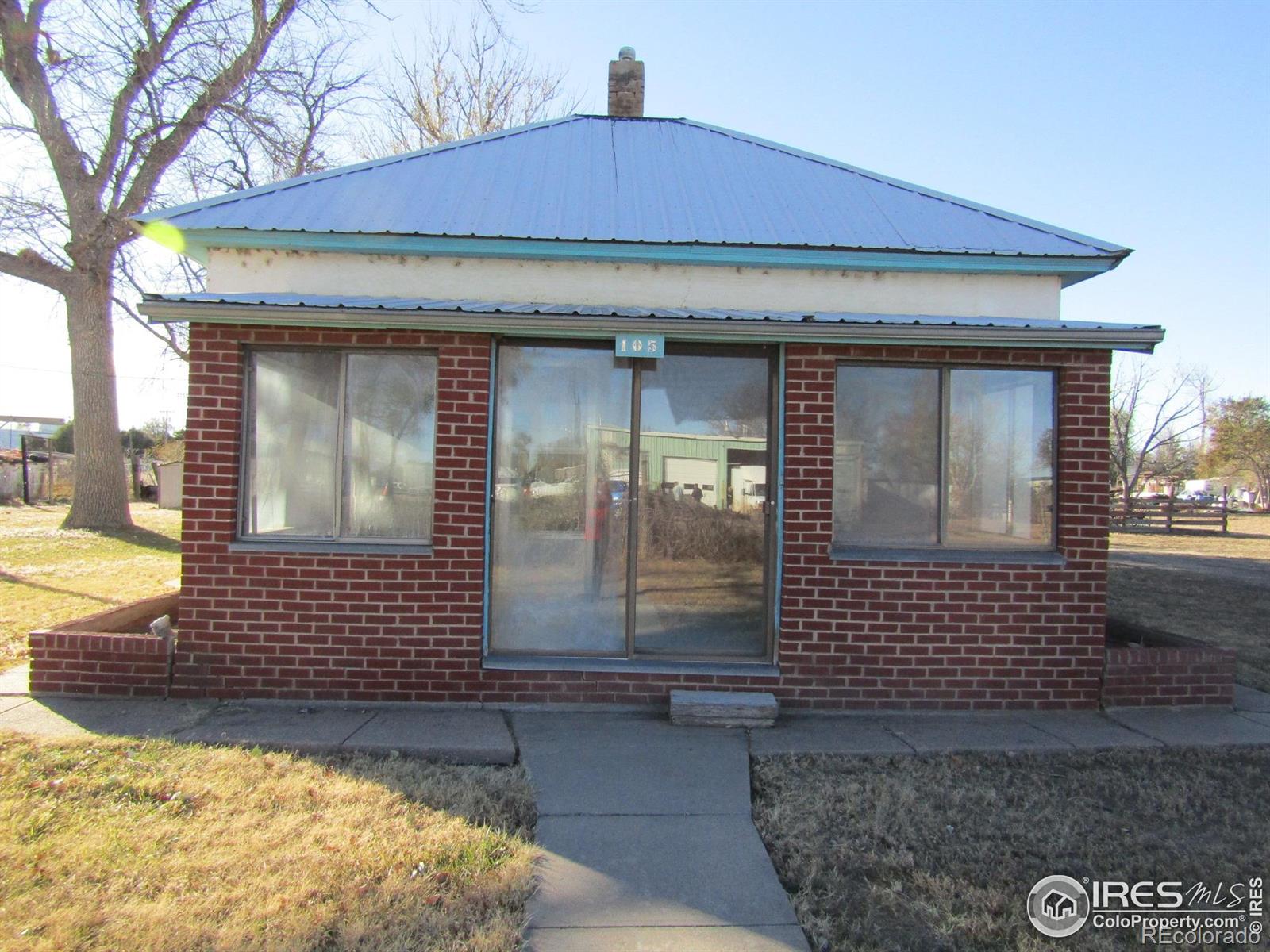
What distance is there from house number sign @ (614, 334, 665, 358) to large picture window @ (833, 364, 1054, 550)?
55.5 inches

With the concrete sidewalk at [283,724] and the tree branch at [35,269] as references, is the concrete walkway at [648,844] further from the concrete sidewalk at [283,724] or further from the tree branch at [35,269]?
the tree branch at [35,269]

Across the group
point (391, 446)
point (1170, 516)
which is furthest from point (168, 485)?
point (1170, 516)

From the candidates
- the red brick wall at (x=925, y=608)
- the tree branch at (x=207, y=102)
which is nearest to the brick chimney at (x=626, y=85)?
the red brick wall at (x=925, y=608)

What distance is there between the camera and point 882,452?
19.2ft

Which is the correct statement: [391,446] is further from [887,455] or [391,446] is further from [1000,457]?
[1000,457]

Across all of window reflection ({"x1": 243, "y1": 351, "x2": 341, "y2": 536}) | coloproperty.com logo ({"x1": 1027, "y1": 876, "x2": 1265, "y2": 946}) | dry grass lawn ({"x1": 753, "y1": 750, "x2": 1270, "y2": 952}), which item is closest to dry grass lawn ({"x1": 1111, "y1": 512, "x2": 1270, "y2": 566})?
dry grass lawn ({"x1": 753, "y1": 750, "x2": 1270, "y2": 952})

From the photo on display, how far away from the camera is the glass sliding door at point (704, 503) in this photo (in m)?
5.86

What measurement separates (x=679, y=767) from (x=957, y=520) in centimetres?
285

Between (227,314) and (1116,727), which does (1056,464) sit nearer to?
(1116,727)

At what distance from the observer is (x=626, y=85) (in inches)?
367

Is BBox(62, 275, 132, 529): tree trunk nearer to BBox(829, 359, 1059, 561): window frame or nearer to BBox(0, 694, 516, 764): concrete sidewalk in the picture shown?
BBox(0, 694, 516, 764): concrete sidewalk

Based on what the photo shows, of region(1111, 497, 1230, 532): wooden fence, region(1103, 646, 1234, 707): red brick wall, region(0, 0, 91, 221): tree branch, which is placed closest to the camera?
region(1103, 646, 1234, 707): red brick wall

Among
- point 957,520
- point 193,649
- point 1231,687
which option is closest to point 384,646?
point 193,649

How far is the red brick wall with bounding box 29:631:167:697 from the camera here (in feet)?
17.7
